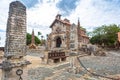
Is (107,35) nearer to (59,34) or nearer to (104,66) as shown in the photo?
(59,34)

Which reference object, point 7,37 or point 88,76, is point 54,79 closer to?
point 88,76

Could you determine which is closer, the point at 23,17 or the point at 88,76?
the point at 23,17

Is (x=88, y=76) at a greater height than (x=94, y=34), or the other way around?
(x=94, y=34)

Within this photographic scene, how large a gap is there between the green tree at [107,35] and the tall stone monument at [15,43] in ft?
121

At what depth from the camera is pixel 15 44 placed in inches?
233

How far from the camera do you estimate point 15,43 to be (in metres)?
5.91

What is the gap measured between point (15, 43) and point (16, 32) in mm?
443

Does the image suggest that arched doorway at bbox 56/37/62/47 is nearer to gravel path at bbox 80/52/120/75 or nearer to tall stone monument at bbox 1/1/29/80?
gravel path at bbox 80/52/120/75

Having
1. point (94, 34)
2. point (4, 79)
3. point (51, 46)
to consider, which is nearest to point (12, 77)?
point (4, 79)

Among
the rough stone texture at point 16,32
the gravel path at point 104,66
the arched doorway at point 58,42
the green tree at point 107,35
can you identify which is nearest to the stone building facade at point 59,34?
the arched doorway at point 58,42

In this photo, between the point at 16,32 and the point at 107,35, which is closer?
the point at 16,32

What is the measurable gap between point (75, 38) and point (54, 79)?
298cm

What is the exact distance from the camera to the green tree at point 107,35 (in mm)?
40062

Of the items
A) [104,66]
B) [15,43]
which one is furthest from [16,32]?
[104,66]
